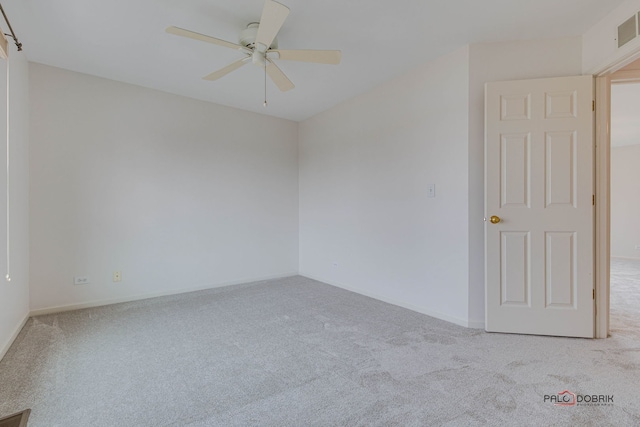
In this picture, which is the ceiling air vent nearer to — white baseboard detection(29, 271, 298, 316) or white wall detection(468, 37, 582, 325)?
white wall detection(468, 37, 582, 325)

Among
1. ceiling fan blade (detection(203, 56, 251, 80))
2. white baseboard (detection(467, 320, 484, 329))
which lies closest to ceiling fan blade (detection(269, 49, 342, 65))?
ceiling fan blade (detection(203, 56, 251, 80))

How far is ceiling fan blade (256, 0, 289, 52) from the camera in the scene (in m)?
1.65

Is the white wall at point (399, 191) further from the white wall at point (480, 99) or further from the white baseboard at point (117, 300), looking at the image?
the white baseboard at point (117, 300)

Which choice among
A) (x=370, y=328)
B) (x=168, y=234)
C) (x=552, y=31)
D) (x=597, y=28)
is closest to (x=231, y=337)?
(x=370, y=328)

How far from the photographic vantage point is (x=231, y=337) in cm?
249

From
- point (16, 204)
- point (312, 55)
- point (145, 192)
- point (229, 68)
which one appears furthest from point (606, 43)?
point (16, 204)

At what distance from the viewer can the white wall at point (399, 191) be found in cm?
278

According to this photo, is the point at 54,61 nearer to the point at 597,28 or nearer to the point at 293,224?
the point at 293,224

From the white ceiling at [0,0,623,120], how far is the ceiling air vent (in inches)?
6.6

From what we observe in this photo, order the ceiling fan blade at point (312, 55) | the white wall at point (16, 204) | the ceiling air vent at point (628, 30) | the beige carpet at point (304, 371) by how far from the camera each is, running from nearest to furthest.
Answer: the beige carpet at point (304, 371) → the ceiling air vent at point (628, 30) → the ceiling fan blade at point (312, 55) → the white wall at point (16, 204)

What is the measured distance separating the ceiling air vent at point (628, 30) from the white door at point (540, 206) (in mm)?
301

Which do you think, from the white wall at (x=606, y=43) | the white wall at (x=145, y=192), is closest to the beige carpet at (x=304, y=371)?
the white wall at (x=145, y=192)

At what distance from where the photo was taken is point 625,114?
14.8ft

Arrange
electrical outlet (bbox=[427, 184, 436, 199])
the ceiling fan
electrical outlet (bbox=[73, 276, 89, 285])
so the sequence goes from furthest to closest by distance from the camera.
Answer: electrical outlet (bbox=[73, 276, 89, 285])
electrical outlet (bbox=[427, 184, 436, 199])
the ceiling fan
